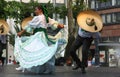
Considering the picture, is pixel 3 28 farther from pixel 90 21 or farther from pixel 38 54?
pixel 38 54

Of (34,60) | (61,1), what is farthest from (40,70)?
(61,1)

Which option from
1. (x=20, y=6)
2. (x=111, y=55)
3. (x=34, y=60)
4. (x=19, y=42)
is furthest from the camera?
(x=111, y=55)

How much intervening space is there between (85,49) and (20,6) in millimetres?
25930

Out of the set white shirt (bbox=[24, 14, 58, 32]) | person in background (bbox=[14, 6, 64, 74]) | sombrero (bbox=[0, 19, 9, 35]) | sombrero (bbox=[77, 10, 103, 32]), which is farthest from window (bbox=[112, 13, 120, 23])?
white shirt (bbox=[24, 14, 58, 32])

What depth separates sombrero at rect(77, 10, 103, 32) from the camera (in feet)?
36.4

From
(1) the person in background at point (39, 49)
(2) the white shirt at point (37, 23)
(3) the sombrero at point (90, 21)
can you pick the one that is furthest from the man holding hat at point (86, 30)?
(2) the white shirt at point (37, 23)

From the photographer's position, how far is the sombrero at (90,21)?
36.4 ft

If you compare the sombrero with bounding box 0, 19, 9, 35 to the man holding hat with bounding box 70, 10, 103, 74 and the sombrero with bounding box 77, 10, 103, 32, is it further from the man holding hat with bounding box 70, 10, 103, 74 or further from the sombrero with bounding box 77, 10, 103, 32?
the sombrero with bounding box 77, 10, 103, 32

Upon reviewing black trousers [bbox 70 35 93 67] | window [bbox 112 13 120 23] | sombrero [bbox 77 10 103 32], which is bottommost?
window [bbox 112 13 120 23]

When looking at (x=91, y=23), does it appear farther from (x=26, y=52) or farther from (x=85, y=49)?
(x=26, y=52)

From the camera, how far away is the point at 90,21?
37.0 feet

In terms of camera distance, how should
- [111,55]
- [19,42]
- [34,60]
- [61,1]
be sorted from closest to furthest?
[34,60] < [19,42] < [111,55] < [61,1]

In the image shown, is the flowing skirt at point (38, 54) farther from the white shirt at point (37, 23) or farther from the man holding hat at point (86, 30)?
the man holding hat at point (86, 30)

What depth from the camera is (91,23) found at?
1120 cm
